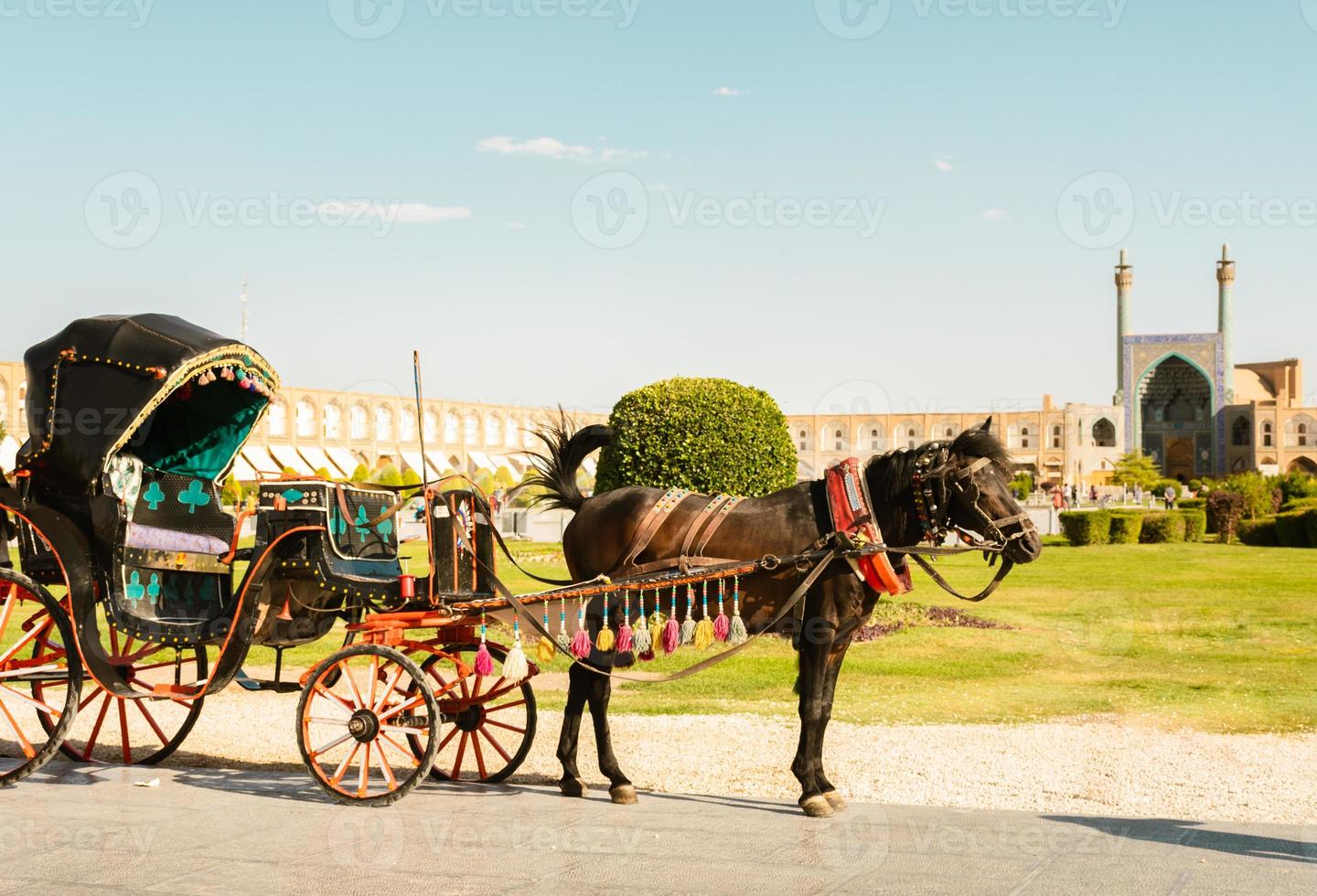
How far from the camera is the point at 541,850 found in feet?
16.5

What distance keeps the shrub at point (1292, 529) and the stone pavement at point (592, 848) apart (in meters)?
24.0

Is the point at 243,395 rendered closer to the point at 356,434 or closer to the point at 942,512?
the point at 942,512

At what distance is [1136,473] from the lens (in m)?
62.1

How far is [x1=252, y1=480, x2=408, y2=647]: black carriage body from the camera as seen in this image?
614 centimetres

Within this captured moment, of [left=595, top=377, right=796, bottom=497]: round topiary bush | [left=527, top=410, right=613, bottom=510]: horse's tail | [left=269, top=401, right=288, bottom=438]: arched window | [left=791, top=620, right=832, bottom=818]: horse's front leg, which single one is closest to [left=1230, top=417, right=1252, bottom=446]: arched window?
[left=269, top=401, right=288, bottom=438]: arched window

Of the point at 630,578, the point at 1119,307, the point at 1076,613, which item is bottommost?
the point at 1076,613

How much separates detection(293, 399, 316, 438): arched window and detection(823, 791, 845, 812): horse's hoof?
60068 mm

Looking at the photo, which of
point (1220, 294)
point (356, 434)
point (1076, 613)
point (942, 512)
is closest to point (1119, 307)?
point (1220, 294)

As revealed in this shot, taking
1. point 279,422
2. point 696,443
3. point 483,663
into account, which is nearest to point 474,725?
point 483,663

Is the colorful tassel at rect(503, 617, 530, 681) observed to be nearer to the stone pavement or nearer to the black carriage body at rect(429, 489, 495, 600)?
the black carriage body at rect(429, 489, 495, 600)

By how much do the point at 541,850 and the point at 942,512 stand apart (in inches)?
95.5

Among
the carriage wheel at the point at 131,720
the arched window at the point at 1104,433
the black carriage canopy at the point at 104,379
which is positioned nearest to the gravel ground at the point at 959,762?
the carriage wheel at the point at 131,720

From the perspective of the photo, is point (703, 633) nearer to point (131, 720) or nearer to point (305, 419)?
point (131, 720)

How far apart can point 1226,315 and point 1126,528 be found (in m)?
48.5
